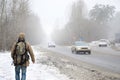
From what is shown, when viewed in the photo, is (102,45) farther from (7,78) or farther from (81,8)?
(7,78)

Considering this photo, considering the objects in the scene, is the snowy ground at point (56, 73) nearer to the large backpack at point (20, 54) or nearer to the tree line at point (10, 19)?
the large backpack at point (20, 54)

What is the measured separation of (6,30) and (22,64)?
31.0 m

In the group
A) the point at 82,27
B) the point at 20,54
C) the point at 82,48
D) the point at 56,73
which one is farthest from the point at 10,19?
the point at 82,27

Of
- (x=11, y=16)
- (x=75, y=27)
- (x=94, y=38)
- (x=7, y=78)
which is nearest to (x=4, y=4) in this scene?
(x=11, y=16)

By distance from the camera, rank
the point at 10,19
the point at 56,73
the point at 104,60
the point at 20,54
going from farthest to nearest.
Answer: the point at 10,19 < the point at 104,60 < the point at 56,73 < the point at 20,54

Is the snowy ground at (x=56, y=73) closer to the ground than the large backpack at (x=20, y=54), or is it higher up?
closer to the ground

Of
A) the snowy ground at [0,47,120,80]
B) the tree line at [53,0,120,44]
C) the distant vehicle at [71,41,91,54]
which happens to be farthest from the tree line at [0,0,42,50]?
the tree line at [53,0,120,44]

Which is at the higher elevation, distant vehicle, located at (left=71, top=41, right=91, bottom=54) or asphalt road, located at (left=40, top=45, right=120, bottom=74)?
distant vehicle, located at (left=71, top=41, right=91, bottom=54)

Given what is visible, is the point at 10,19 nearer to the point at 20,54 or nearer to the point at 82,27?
the point at 20,54

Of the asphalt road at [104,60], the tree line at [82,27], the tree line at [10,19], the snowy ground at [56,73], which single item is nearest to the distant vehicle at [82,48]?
the asphalt road at [104,60]

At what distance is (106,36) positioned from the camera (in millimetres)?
120875

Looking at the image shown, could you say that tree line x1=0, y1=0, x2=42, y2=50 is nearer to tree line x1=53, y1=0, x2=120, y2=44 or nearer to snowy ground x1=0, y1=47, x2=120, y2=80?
snowy ground x1=0, y1=47, x2=120, y2=80

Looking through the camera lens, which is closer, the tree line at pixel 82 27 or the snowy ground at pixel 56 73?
the snowy ground at pixel 56 73

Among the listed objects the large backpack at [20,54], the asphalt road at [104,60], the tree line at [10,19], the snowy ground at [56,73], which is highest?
the tree line at [10,19]
